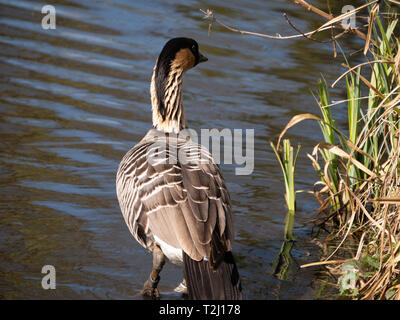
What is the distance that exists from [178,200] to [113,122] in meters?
3.53

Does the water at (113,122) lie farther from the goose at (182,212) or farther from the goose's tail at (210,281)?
the goose's tail at (210,281)

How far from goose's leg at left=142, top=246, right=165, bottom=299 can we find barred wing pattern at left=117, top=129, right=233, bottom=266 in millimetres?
91

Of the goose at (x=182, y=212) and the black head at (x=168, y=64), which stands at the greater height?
the black head at (x=168, y=64)

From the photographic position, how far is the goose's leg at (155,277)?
4700 mm

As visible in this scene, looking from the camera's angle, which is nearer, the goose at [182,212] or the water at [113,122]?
the goose at [182,212]

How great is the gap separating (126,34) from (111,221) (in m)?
4.81

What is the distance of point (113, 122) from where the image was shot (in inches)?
305

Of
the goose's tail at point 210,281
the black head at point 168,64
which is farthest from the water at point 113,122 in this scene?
the black head at point 168,64

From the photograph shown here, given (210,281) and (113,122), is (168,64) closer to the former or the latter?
(210,281)

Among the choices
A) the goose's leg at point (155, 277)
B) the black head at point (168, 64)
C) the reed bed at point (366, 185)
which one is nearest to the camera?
the reed bed at point (366, 185)

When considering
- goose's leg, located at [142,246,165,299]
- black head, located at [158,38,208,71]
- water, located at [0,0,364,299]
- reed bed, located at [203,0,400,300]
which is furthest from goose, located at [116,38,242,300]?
reed bed, located at [203,0,400,300]
